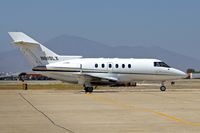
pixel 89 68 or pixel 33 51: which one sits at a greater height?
pixel 33 51

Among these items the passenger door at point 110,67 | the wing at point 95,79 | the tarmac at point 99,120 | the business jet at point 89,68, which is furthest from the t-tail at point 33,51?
the tarmac at point 99,120

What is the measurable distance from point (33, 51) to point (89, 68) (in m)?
4.60

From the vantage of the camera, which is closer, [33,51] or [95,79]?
[95,79]

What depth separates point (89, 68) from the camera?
39938 millimetres

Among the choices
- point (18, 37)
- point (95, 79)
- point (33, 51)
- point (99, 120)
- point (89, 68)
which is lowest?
point (99, 120)

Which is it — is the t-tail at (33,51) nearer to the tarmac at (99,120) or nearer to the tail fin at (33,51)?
the tail fin at (33,51)

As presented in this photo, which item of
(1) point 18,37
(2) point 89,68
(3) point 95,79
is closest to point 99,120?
(3) point 95,79

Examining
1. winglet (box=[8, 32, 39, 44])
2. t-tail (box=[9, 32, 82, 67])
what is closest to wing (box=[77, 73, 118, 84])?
t-tail (box=[9, 32, 82, 67])

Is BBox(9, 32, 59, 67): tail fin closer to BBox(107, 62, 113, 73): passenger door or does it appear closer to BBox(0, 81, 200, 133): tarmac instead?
BBox(107, 62, 113, 73): passenger door

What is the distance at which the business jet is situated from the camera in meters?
39.2

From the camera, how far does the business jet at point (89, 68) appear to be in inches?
1545

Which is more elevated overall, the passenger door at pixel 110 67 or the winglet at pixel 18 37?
the winglet at pixel 18 37

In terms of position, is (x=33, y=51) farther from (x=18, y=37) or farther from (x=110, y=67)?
(x=110, y=67)

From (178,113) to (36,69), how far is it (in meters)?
22.2
